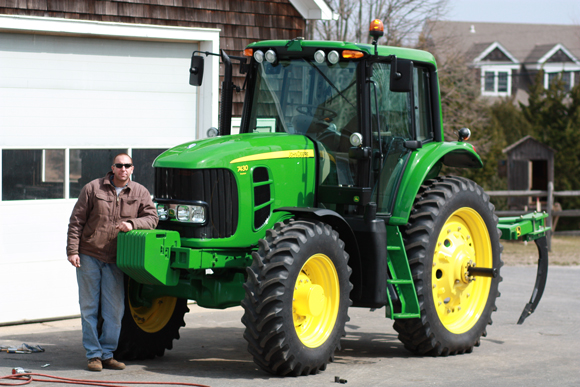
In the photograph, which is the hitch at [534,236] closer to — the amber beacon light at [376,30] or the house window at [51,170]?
the amber beacon light at [376,30]

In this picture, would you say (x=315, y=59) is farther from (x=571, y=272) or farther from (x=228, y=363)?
(x=571, y=272)

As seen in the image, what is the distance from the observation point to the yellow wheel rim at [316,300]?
20.9ft

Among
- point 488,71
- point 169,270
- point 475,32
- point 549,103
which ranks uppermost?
point 475,32

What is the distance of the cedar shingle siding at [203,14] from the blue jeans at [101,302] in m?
3.63

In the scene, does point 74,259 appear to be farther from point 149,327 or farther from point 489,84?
point 489,84

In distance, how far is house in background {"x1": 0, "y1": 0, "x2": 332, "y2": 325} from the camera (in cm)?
898

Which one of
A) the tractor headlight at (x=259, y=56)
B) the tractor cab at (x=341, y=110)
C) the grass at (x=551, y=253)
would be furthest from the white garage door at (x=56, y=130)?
the grass at (x=551, y=253)

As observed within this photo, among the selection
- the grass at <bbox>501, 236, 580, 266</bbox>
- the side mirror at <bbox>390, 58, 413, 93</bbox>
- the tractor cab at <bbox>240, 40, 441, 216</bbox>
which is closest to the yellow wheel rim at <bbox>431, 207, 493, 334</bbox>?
the tractor cab at <bbox>240, 40, 441, 216</bbox>

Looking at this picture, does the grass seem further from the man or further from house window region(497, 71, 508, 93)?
house window region(497, 71, 508, 93)

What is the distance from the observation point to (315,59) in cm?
707

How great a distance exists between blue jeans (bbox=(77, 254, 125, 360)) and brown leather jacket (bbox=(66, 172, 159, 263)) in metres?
0.11

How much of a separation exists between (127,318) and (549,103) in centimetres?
2236

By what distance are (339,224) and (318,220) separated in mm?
190

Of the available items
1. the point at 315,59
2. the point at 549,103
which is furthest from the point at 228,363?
the point at 549,103
